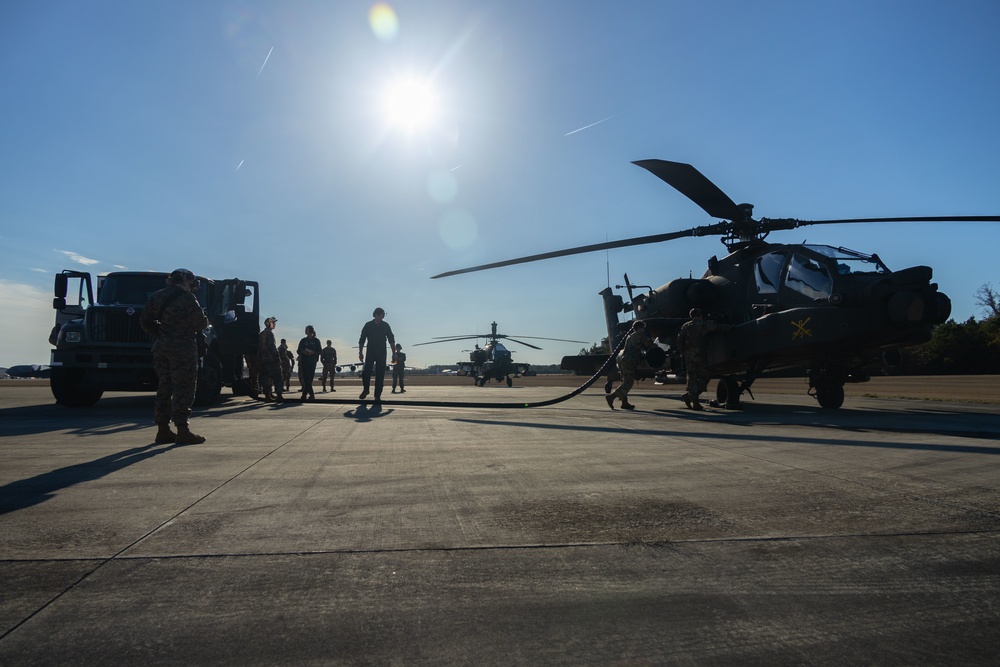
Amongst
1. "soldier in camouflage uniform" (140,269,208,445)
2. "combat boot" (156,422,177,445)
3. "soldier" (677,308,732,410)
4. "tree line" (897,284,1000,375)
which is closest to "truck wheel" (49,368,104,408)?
"soldier in camouflage uniform" (140,269,208,445)

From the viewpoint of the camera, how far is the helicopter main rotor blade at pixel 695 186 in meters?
10.0

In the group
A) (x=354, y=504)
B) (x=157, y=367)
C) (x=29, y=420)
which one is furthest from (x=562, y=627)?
(x=29, y=420)

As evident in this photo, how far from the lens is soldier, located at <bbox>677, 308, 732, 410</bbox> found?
9469mm

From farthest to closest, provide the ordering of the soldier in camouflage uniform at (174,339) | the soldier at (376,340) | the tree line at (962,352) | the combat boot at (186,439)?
the tree line at (962,352) → the soldier at (376,340) → the soldier in camouflage uniform at (174,339) → the combat boot at (186,439)

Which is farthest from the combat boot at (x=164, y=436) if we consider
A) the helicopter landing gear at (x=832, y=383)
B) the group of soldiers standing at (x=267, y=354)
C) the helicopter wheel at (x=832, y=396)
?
the helicopter wheel at (x=832, y=396)

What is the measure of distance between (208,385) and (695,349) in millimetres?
8160

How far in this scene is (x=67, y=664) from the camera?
144cm

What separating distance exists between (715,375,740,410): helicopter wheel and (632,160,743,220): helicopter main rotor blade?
304 centimetres

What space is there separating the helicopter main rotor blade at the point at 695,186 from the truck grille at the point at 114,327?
27.7 ft

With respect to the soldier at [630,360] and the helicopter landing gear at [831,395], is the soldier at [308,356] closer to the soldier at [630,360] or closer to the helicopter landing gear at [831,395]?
the soldier at [630,360]

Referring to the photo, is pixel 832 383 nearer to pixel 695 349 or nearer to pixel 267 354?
pixel 695 349

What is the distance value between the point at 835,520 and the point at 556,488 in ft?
4.38

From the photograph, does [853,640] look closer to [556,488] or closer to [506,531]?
[506,531]

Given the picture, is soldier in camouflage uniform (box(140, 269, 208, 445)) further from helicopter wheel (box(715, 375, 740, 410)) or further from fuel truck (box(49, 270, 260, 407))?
helicopter wheel (box(715, 375, 740, 410))
